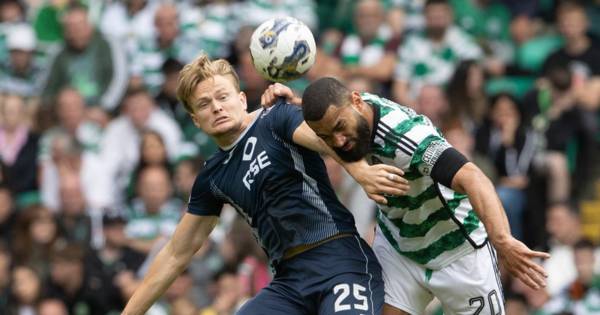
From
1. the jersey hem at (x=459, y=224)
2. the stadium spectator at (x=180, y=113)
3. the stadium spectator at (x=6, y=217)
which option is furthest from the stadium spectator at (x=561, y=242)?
the stadium spectator at (x=6, y=217)

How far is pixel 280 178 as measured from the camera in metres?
8.88

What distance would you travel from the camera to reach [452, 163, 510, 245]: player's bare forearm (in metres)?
8.12

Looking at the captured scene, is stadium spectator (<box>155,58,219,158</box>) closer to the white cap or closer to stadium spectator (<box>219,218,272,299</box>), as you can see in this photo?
stadium spectator (<box>219,218,272,299</box>)

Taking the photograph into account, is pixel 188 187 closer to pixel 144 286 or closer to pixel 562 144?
pixel 562 144

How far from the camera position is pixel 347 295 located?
28.8 ft

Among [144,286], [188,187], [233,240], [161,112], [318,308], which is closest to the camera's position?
[318,308]

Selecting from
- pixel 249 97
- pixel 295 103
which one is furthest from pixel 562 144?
pixel 295 103

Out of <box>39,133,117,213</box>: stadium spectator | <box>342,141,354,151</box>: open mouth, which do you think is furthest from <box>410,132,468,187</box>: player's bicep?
<box>39,133,117,213</box>: stadium spectator

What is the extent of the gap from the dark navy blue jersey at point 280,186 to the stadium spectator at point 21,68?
26.5 ft

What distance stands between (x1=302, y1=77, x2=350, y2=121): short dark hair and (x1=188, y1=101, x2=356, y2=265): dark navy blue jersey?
0.35 metres

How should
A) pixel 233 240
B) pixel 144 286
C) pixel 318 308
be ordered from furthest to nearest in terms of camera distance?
1. pixel 233 240
2. pixel 144 286
3. pixel 318 308

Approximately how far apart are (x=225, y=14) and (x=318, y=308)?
28.1ft

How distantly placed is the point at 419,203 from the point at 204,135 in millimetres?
6984

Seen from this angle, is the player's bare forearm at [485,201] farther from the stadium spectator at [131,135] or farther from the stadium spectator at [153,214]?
the stadium spectator at [131,135]
